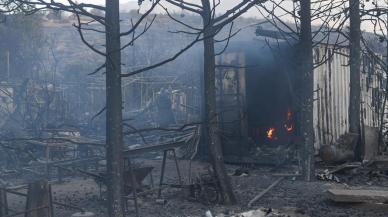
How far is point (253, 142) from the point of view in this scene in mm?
13727

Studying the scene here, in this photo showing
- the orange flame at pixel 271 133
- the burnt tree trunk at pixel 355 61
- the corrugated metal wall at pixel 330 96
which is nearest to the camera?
the burnt tree trunk at pixel 355 61

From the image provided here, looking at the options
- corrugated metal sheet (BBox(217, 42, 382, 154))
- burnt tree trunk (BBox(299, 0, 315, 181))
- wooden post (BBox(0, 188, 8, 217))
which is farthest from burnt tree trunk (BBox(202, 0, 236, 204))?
corrugated metal sheet (BBox(217, 42, 382, 154))

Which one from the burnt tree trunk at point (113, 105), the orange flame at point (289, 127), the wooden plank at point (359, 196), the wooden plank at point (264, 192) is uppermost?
the burnt tree trunk at point (113, 105)

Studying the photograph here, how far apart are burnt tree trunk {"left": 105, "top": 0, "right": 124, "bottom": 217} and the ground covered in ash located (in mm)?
2996

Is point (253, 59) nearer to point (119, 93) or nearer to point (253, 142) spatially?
point (253, 142)

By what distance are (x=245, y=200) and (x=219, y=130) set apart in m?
1.25

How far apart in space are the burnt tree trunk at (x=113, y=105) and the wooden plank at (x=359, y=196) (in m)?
4.38

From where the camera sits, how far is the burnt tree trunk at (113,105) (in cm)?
396

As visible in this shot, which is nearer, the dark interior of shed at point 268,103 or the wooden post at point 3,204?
the wooden post at point 3,204

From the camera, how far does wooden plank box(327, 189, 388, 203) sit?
7.14m

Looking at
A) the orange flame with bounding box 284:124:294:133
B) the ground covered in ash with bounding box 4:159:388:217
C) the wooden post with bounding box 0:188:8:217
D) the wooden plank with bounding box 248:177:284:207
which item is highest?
the orange flame with bounding box 284:124:294:133

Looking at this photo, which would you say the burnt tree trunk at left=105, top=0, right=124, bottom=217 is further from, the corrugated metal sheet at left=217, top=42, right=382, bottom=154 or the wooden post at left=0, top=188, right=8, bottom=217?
the corrugated metal sheet at left=217, top=42, right=382, bottom=154

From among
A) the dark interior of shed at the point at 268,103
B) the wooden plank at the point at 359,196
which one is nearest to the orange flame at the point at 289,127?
the dark interior of shed at the point at 268,103

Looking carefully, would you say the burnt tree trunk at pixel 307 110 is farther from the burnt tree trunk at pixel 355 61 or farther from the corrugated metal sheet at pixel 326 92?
the burnt tree trunk at pixel 355 61
